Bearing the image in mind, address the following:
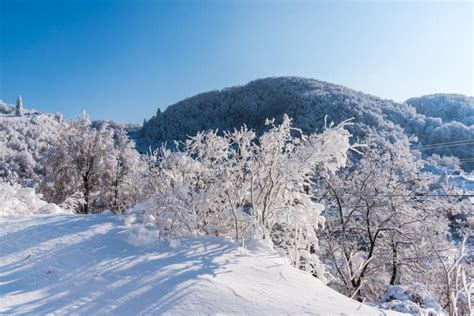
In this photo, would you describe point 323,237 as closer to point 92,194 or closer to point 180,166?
point 180,166

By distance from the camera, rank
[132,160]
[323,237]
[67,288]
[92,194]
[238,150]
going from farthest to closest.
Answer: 1. [132,160]
2. [92,194]
3. [323,237]
4. [238,150]
5. [67,288]

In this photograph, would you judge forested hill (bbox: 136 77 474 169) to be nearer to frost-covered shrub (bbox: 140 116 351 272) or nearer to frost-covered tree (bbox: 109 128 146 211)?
frost-covered tree (bbox: 109 128 146 211)

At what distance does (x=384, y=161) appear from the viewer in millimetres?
12445

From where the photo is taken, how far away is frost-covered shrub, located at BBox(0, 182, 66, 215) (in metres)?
5.11

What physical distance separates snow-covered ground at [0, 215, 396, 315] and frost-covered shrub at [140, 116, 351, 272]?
1.38ft

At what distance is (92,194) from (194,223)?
1498 centimetres

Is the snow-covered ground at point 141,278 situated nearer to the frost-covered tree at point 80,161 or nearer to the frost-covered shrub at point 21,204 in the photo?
the frost-covered shrub at point 21,204

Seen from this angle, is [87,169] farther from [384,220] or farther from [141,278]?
[141,278]

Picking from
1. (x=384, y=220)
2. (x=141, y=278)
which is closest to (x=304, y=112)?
(x=384, y=220)

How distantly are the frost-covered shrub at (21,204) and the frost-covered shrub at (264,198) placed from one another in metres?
2.27

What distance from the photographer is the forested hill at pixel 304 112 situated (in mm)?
52156

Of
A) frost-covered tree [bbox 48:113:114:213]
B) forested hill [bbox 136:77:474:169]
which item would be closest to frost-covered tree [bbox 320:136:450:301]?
frost-covered tree [bbox 48:113:114:213]

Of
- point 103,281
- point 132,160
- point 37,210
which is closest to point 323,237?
point 37,210

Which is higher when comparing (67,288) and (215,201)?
(215,201)
